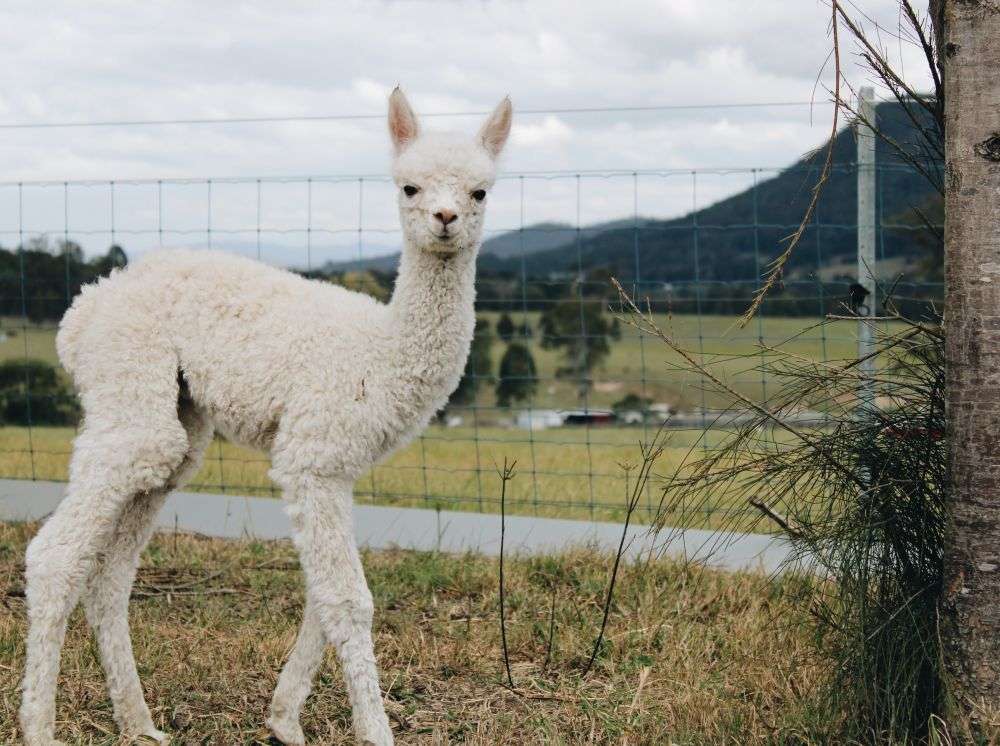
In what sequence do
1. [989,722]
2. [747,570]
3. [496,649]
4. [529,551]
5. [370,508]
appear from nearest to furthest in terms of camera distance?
1. [989,722]
2. [496,649]
3. [747,570]
4. [529,551]
5. [370,508]

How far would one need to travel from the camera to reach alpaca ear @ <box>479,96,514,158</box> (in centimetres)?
380

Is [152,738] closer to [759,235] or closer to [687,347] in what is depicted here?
[687,347]

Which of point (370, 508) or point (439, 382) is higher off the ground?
point (439, 382)

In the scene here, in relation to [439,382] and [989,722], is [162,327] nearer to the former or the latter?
[439,382]

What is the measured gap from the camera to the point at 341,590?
359 cm

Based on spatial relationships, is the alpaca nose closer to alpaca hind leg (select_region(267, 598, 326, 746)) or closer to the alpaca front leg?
the alpaca front leg

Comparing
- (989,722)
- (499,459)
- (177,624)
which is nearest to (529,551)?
(177,624)

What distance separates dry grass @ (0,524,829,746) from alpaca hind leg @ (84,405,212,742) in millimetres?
113

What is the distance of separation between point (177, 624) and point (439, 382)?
2021 mm

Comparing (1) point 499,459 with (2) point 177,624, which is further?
(1) point 499,459

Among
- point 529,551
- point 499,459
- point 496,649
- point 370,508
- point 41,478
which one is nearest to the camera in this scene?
point 496,649

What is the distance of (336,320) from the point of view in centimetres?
385

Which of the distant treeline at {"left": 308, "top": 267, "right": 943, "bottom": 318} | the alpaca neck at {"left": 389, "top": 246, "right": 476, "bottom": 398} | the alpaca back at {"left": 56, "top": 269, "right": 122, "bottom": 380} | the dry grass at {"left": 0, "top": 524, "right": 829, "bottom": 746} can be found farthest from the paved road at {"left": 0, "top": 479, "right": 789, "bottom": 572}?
the alpaca neck at {"left": 389, "top": 246, "right": 476, "bottom": 398}

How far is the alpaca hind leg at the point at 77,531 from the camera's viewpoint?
12.0 feet
